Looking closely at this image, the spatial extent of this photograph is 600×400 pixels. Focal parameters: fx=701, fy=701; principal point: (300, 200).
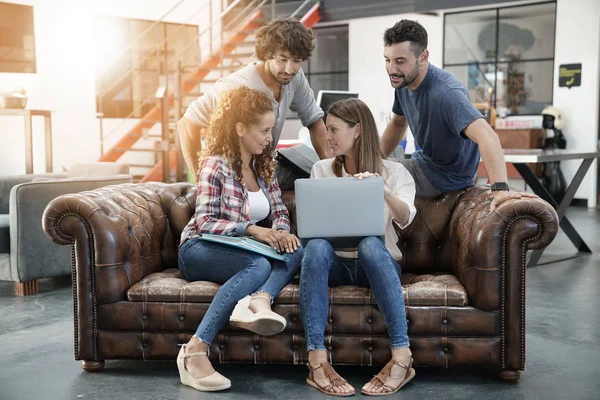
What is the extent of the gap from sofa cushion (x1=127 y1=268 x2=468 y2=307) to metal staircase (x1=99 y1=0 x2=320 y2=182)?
574 centimetres

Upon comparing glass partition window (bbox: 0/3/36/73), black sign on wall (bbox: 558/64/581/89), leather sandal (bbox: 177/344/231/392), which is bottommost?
leather sandal (bbox: 177/344/231/392)

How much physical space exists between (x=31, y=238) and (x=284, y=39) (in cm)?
226

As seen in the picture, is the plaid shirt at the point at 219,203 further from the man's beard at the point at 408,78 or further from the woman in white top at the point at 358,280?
the man's beard at the point at 408,78

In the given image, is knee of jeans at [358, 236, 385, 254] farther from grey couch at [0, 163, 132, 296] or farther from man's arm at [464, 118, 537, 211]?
grey couch at [0, 163, 132, 296]

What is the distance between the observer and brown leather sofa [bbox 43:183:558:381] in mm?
2621

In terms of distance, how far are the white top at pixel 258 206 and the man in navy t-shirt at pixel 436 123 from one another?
2.34ft

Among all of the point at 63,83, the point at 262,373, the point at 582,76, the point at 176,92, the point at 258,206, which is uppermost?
the point at 582,76

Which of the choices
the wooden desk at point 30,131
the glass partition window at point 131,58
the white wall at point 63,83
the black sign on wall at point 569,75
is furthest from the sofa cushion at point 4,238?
the black sign on wall at point 569,75

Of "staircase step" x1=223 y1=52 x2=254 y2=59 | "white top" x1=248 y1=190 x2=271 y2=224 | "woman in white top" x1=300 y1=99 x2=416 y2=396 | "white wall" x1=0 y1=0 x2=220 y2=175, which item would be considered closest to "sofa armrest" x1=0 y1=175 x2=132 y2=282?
"white top" x1=248 y1=190 x2=271 y2=224

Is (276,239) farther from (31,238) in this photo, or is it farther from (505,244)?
(31,238)

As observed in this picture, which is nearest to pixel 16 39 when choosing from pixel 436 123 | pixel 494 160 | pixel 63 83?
pixel 63 83

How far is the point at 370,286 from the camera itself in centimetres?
262

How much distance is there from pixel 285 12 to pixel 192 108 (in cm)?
785

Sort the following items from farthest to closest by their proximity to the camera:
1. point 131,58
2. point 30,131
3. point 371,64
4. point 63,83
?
point 371,64
point 131,58
point 63,83
point 30,131
